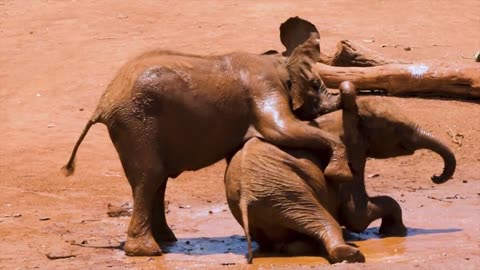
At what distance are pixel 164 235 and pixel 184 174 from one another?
9.65 ft

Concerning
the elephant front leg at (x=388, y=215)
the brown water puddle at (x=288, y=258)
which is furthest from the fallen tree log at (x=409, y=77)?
the elephant front leg at (x=388, y=215)

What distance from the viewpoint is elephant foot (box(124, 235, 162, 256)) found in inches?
359

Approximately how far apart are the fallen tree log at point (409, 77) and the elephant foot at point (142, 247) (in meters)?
6.03

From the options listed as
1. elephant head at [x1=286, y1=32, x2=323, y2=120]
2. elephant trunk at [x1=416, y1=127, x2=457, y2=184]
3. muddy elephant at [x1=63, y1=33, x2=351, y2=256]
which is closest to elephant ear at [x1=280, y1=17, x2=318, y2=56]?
elephant head at [x1=286, y1=32, x2=323, y2=120]

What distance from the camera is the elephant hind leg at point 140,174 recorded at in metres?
8.95

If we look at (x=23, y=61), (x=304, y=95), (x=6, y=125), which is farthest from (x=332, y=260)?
(x=23, y=61)

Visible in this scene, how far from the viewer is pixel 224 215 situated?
11.0 meters

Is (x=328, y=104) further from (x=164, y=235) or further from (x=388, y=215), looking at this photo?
(x=164, y=235)

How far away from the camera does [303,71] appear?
30.5 feet

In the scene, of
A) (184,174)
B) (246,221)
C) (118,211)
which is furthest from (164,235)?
(184,174)

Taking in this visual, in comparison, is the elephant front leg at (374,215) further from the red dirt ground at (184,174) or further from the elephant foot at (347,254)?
the elephant foot at (347,254)

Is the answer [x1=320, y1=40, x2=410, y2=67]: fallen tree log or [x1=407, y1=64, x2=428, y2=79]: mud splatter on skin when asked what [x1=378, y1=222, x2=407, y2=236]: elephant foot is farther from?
[x1=320, y1=40, x2=410, y2=67]: fallen tree log

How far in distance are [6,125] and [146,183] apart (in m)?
6.10

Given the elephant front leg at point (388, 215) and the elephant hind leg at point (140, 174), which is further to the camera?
the elephant front leg at point (388, 215)
